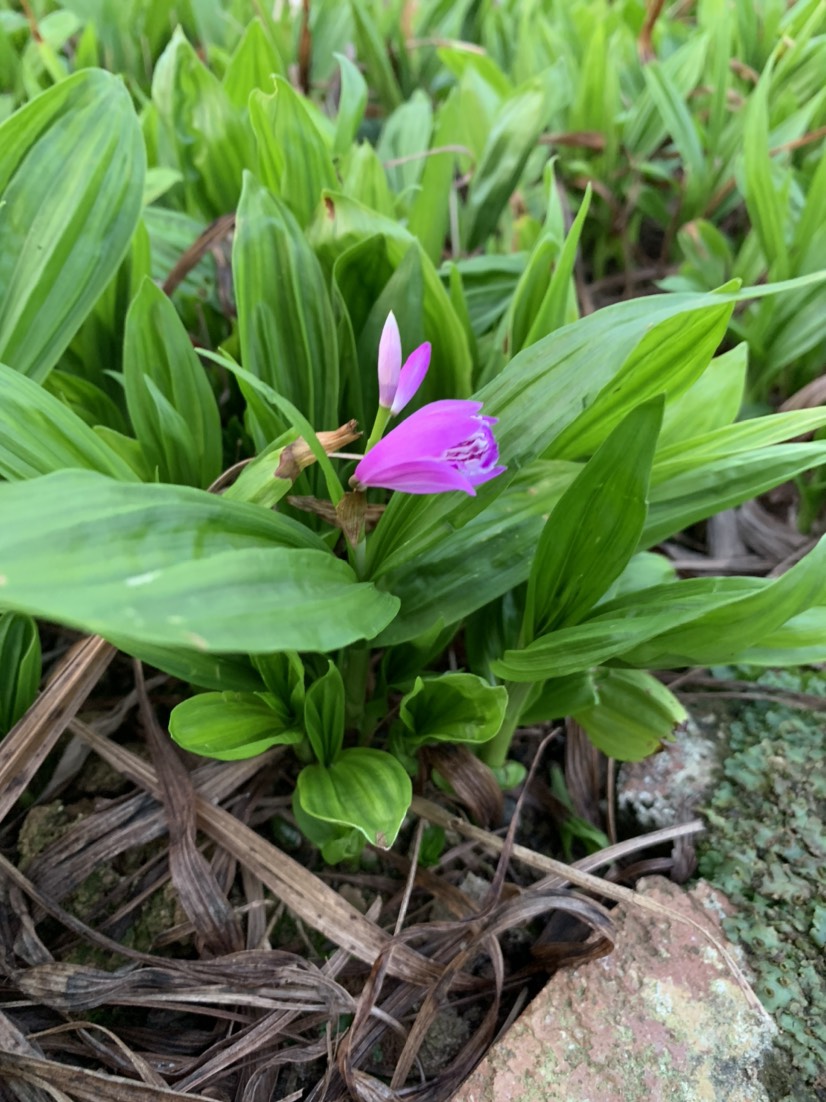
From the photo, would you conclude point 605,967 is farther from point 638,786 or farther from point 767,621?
point 767,621

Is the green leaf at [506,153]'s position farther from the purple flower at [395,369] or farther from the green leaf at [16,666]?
the green leaf at [16,666]

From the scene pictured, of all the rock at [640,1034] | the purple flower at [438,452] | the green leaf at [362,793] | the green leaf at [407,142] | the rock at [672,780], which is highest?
the green leaf at [407,142]

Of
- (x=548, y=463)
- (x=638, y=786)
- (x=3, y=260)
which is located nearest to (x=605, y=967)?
(x=638, y=786)

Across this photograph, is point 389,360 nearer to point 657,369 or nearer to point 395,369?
point 395,369

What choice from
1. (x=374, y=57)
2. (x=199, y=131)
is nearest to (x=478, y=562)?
(x=199, y=131)

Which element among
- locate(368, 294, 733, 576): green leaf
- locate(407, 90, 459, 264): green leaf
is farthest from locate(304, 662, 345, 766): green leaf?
locate(407, 90, 459, 264): green leaf

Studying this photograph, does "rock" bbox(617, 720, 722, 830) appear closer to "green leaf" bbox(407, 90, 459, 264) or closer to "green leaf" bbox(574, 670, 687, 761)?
"green leaf" bbox(574, 670, 687, 761)

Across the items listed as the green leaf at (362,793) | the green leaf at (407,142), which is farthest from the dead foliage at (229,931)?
the green leaf at (407,142)

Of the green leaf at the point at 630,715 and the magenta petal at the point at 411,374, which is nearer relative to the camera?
the magenta petal at the point at 411,374
